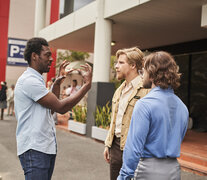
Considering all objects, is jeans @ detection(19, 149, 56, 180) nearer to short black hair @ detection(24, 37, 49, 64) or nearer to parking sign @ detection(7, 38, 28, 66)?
short black hair @ detection(24, 37, 49, 64)

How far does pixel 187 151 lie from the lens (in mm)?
6504

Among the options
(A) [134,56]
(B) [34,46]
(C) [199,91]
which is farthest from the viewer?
(C) [199,91]

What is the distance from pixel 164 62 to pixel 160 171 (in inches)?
30.7

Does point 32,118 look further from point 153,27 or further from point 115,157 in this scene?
point 153,27

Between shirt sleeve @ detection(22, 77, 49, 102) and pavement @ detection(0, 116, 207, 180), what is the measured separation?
3171 mm

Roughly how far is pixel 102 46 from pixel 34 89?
6517 millimetres

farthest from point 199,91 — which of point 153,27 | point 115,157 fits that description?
point 115,157

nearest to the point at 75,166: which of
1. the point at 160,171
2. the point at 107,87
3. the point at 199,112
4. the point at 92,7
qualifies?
the point at 107,87

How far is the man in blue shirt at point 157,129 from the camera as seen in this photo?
186cm

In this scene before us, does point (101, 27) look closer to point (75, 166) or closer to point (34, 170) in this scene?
point (75, 166)

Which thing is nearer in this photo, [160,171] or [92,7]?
[160,171]

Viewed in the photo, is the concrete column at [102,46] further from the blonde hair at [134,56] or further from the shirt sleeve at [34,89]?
the shirt sleeve at [34,89]

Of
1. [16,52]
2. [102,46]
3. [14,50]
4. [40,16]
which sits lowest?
[102,46]

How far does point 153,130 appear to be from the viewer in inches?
74.6
